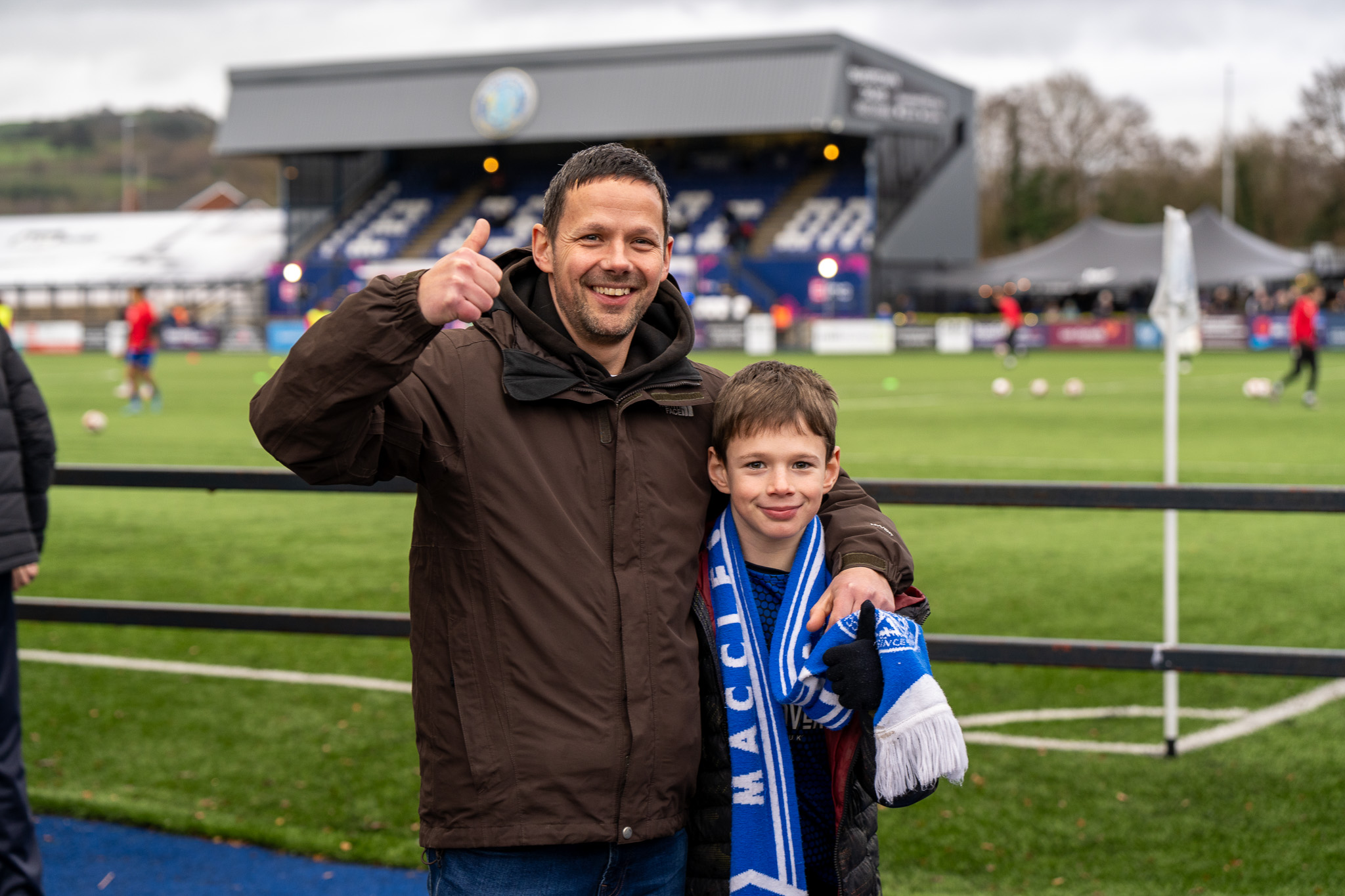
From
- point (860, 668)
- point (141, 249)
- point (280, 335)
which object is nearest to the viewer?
point (860, 668)

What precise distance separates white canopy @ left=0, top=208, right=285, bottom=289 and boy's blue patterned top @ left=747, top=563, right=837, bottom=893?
2060 inches

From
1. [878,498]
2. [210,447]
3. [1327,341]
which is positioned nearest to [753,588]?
[878,498]

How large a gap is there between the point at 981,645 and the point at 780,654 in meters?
2.32

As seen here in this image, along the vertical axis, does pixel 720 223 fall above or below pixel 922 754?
above

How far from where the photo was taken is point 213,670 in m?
6.89

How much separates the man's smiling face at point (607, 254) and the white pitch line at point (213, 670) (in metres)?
4.54

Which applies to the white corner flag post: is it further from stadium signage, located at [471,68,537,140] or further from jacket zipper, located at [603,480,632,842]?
stadium signage, located at [471,68,537,140]

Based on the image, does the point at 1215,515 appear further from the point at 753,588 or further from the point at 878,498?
the point at 753,588

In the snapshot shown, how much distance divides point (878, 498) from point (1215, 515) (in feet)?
27.7

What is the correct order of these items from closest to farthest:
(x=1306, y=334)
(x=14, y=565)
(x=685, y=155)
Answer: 1. (x=14, y=565)
2. (x=1306, y=334)
3. (x=685, y=155)

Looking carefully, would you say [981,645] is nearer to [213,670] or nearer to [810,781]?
[810,781]

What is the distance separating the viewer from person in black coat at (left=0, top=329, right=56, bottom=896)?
3.68 metres

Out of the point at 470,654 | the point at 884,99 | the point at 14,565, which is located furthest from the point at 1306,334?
the point at 884,99

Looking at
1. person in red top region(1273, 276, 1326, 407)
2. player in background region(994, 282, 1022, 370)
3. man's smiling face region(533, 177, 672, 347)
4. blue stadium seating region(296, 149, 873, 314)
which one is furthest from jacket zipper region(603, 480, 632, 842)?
blue stadium seating region(296, 149, 873, 314)
